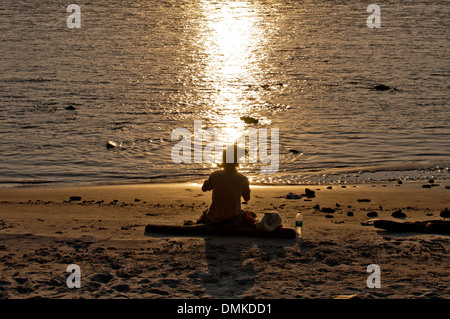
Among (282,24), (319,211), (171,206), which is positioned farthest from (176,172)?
(282,24)

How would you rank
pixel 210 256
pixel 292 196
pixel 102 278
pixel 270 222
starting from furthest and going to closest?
pixel 292 196 → pixel 270 222 → pixel 210 256 → pixel 102 278

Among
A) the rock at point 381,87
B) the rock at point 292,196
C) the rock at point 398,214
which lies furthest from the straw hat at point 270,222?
the rock at point 381,87

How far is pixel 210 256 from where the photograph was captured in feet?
25.6

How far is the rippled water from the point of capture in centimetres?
1539

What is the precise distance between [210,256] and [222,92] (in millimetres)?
15729

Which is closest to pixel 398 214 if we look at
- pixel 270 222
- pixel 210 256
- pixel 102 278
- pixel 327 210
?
pixel 327 210

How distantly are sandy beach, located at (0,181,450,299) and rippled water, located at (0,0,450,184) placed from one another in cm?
384

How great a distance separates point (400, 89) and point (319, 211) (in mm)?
14599

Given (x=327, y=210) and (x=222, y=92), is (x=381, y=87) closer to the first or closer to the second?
(x=222, y=92)

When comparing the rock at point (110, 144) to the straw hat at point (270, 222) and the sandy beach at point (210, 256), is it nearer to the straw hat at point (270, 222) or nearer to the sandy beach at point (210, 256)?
the sandy beach at point (210, 256)

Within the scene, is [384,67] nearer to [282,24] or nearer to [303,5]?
[282,24]

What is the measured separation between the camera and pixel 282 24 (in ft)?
133
